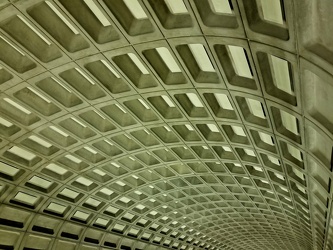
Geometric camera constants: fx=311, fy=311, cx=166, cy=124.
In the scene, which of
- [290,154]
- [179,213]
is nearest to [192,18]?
[290,154]

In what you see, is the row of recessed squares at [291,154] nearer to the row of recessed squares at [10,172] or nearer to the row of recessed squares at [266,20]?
the row of recessed squares at [266,20]

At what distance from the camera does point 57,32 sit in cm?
891

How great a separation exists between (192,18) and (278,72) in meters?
2.72

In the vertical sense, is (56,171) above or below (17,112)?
below

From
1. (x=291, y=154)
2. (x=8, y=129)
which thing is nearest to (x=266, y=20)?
(x=291, y=154)

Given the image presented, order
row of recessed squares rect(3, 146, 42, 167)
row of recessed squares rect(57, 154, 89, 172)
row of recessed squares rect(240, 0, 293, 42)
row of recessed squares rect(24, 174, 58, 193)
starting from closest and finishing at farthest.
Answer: row of recessed squares rect(240, 0, 293, 42) → row of recessed squares rect(3, 146, 42, 167) → row of recessed squares rect(57, 154, 89, 172) → row of recessed squares rect(24, 174, 58, 193)

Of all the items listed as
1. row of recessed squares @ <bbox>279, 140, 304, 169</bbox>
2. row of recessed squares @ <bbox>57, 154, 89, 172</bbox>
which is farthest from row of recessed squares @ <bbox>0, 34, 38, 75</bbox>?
row of recessed squares @ <bbox>279, 140, 304, 169</bbox>

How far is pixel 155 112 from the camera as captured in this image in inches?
491

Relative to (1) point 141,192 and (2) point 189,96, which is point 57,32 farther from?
(1) point 141,192

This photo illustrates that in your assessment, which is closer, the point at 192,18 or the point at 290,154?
the point at 192,18

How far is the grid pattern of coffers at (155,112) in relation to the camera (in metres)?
7.30

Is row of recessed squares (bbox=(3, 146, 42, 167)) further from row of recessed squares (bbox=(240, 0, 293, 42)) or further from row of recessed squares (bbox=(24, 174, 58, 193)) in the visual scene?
row of recessed squares (bbox=(240, 0, 293, 42))

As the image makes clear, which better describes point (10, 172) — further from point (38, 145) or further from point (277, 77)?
point (277, 77)

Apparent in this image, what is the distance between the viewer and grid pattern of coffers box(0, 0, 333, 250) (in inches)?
288
